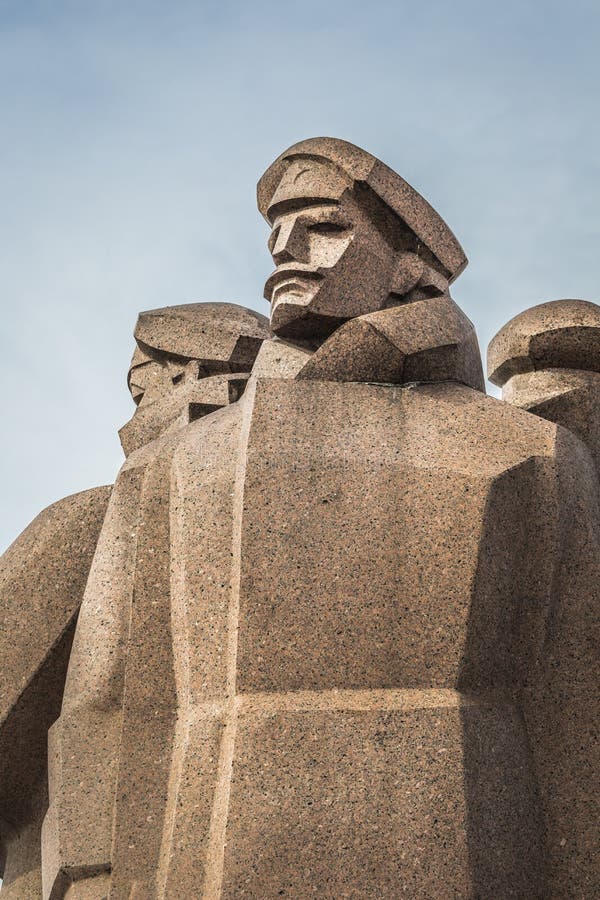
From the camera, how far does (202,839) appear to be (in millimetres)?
4473

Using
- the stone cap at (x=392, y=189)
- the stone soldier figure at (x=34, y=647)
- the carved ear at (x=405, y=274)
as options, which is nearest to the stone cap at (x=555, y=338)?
the stone cap at (x=392, y=189)

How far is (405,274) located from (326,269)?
44 cm

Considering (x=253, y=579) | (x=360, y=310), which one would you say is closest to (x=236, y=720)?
(x=253, y=579)

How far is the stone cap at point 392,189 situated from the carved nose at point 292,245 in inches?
13.1

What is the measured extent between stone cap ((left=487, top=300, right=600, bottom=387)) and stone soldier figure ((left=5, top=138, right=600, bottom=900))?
0.78m

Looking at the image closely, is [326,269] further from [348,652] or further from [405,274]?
[348,652]

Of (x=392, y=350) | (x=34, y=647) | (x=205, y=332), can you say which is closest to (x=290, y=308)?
(x=392, y=350)

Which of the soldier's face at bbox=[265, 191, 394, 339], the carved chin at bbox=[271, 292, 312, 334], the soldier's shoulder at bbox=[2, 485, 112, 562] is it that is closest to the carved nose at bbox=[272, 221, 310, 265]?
the soldier's face at bbox=[265, 191, 394, 339]

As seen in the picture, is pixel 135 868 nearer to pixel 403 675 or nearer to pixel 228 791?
pixel 228 791

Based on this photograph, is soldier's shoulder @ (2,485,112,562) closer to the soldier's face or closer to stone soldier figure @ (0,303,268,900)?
stone soldier figure @ (0,303,268,900)

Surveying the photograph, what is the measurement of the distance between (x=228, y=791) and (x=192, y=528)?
44.9 inches

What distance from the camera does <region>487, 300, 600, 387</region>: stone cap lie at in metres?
6.10

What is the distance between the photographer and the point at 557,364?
20.2 ft

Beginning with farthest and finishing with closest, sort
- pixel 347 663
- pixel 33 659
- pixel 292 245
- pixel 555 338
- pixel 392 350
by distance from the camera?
1. pixel 555 338
2. pixel 292 245
3. pixel 33 659
4. pixel 392 350
5. pixel 347 663
